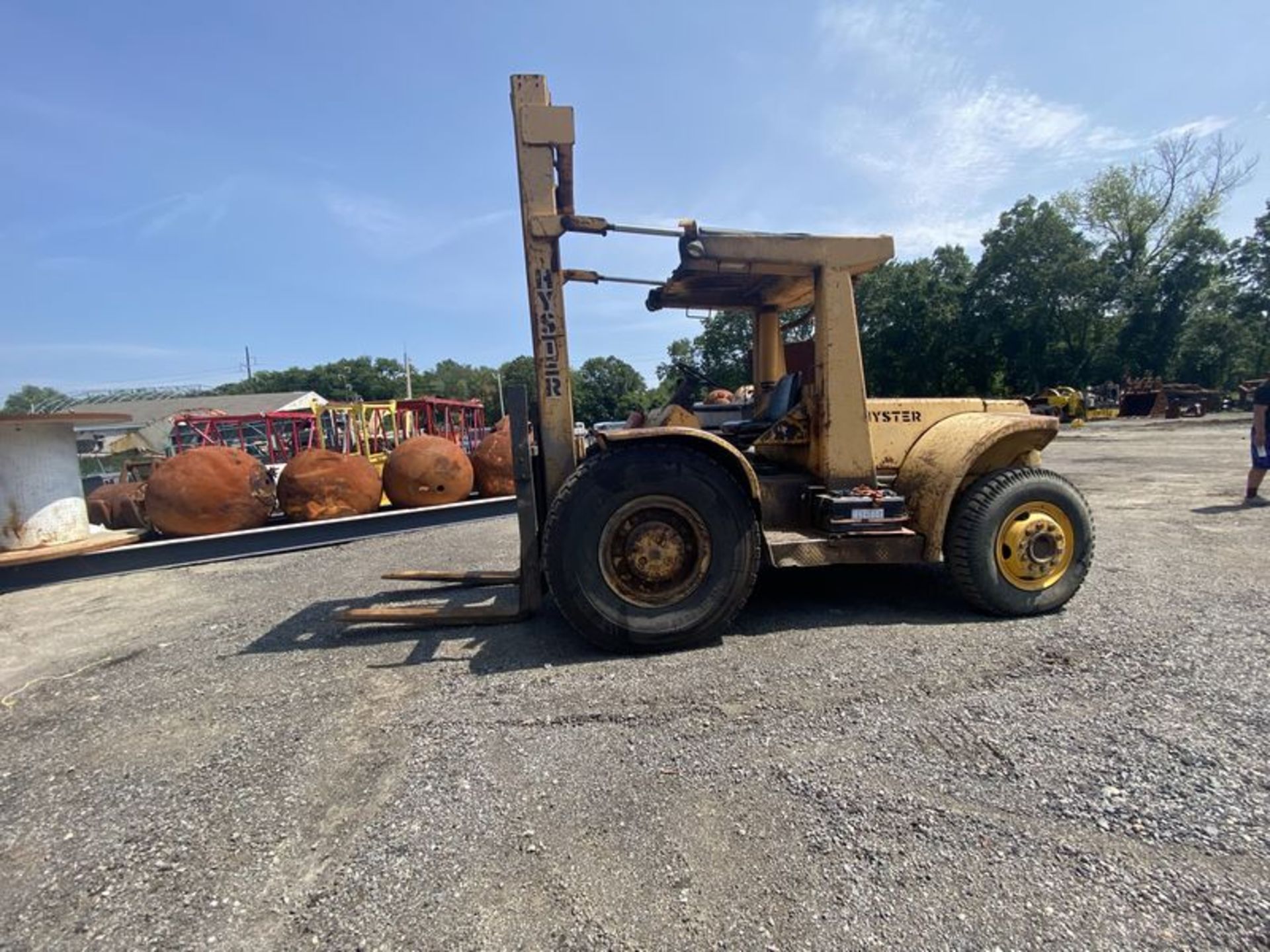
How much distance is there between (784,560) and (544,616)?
189 cm

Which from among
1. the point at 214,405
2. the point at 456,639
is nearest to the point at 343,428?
the point at 456,639

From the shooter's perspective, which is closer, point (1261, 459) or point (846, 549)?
point (846, 549)

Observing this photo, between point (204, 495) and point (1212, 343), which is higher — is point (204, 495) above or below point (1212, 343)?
below

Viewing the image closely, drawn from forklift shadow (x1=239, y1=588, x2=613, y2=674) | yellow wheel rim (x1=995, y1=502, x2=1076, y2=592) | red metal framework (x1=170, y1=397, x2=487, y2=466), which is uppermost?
red metal framework (x1=170, y1=397, x2=487, y2=466)

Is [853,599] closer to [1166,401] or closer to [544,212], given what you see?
Answer: [544,212]

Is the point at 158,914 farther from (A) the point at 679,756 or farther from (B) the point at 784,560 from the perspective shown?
(B) the point at 784,560

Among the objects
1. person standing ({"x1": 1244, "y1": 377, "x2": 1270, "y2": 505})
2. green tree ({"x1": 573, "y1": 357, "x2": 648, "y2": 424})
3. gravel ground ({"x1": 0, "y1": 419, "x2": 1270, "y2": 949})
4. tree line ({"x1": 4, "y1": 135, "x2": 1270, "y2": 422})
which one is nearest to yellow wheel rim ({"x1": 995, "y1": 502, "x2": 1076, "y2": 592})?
gravel ground ({"x1": 0, "y1": 419, "x2": 1270, "y2": 949})

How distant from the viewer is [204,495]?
789 centimetres

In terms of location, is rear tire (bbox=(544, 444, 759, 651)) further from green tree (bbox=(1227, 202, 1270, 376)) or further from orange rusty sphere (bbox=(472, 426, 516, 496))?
green tree (bbox=(1227, 202, 1270, 376))

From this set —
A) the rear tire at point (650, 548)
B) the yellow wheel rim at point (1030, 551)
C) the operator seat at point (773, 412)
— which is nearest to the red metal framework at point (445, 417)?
the operator seat at point (773, 412)

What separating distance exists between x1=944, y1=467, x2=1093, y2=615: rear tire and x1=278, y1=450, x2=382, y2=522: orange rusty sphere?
7927mm

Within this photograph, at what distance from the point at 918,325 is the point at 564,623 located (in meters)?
40.8

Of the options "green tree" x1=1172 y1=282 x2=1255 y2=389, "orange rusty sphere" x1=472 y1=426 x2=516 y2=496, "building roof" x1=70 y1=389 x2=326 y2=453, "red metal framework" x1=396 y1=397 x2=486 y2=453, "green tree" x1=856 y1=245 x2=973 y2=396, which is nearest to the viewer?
"orange rusty sphere" x1=472 y1=426 x2=516 y2=496

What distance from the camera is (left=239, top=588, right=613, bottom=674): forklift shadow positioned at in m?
3.84
